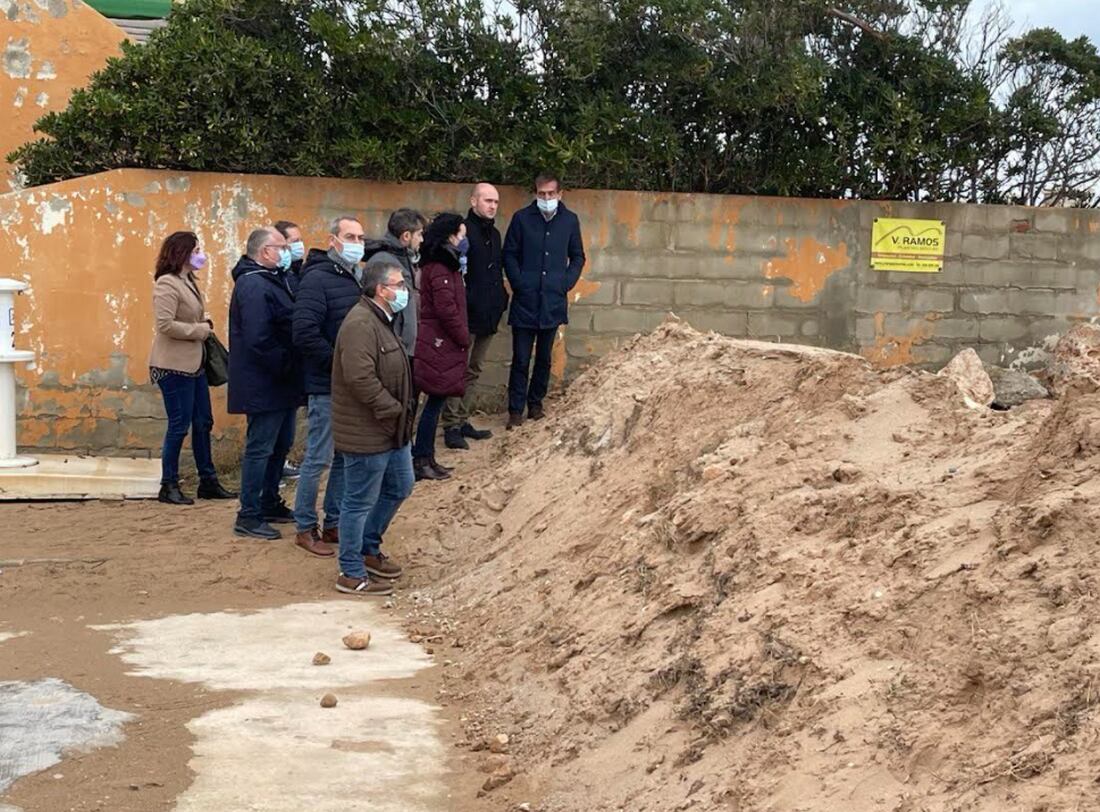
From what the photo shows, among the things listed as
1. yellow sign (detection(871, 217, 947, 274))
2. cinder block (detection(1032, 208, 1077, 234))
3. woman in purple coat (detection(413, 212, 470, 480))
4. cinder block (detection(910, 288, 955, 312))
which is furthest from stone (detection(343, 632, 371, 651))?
cinder block (detection(1032, 208, 1077, 234))

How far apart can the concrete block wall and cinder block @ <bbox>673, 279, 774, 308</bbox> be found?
0.04ft

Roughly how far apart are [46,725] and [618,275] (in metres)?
6.64

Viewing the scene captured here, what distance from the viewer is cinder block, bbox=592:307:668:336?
11.1 metres

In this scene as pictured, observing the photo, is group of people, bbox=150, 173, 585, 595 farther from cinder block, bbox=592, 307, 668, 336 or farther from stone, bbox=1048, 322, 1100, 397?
stone, bbox=1048, 322, 1100, 397

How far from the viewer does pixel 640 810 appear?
4426mm

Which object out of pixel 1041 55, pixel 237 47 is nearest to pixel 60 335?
pixel 237 47

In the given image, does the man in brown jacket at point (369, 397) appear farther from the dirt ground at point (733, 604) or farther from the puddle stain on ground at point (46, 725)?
the puddle stain on ground at point (46, 725)

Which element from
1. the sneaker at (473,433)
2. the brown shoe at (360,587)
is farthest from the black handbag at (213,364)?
the brown shoe at (360,587)

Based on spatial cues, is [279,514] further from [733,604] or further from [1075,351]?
[1075,351]

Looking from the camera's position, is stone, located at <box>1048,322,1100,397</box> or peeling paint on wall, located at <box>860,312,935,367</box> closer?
stone, located at <box>1048,322,1100,397</box>

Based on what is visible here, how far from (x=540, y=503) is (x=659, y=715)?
11.4 ft

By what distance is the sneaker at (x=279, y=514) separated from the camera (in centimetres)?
920

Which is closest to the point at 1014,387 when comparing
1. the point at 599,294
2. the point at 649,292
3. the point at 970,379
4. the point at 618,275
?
the point at 649,292

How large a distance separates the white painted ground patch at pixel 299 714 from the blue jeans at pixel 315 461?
910mm
